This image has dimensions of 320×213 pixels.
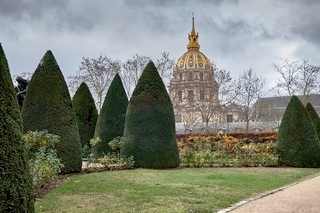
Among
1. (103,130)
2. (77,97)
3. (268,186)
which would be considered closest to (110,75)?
(77,97)

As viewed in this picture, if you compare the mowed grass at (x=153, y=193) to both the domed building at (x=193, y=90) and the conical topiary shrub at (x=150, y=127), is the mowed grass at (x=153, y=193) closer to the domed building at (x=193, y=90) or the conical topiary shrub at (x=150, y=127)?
the conical topiary shrub at (x=150, y=127)

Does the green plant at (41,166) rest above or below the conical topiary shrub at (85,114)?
below

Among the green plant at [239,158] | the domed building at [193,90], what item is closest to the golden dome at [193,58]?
the domed building at [193,90]

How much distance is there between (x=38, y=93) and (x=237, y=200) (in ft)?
25.6

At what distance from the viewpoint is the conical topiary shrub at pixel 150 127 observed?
15734 mm

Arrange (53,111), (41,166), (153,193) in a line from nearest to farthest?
(153,193), (41,166), (53,111)

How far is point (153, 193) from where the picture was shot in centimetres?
895

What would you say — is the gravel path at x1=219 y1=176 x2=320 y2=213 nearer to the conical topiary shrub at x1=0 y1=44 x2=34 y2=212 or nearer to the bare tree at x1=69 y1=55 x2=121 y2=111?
the conical topiary shrub at x1=0 y1=44 x2=34 y2=212

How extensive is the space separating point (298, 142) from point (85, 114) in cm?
1048

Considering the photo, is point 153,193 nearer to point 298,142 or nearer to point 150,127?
point 150,127

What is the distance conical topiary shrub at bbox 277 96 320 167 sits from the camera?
56.1 ft

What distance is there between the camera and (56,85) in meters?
13.5

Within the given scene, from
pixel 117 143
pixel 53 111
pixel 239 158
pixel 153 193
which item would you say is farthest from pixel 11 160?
pixel 239 158

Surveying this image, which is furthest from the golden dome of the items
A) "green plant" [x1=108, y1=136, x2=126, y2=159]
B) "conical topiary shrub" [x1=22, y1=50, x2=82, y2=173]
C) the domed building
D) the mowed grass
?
the mowed grass
